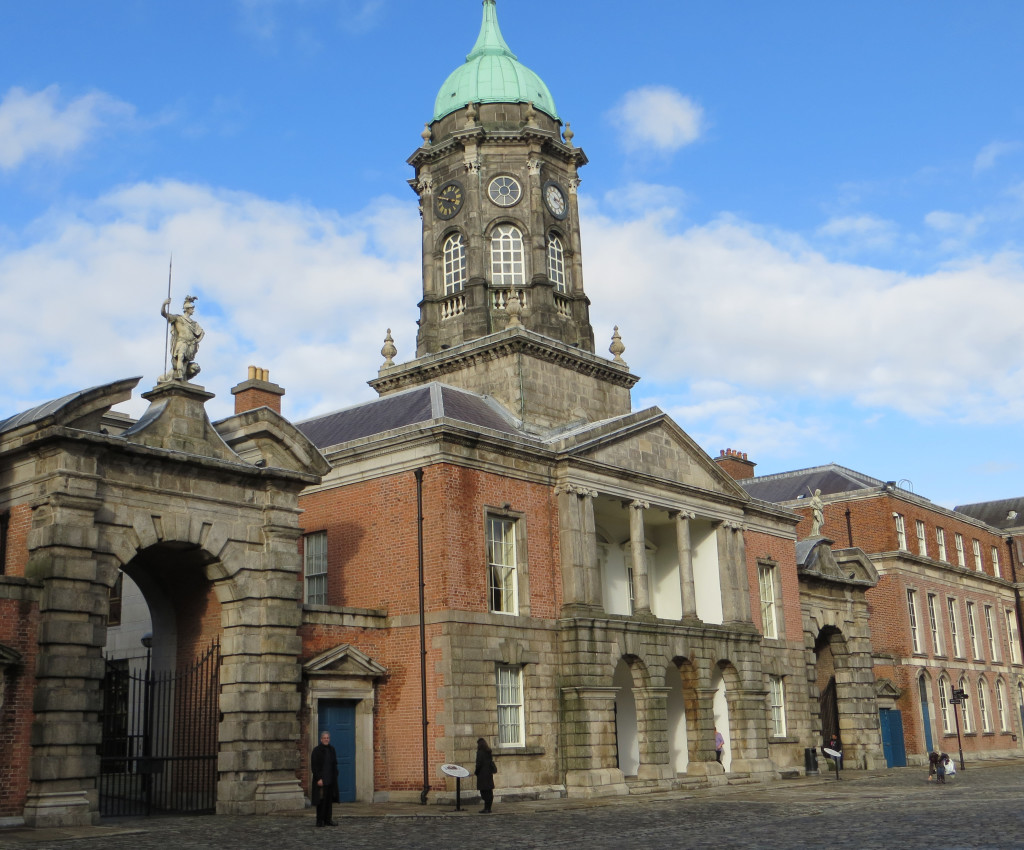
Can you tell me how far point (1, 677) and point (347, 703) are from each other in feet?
28.1

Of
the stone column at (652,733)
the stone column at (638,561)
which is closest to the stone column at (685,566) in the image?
the stone column at (638,561)

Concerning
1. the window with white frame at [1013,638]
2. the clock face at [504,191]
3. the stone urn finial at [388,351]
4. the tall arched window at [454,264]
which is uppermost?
the clock face at [504,191]

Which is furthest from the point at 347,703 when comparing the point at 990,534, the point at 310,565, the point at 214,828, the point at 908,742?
the point at 990,534

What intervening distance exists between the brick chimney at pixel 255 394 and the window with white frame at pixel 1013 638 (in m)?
39.9

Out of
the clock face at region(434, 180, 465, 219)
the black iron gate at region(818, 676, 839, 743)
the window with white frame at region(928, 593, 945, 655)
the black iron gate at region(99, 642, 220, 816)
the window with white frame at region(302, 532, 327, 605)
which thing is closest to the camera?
the black iron gate at region(99, 642, 220, 816)

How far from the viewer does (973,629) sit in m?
51.3

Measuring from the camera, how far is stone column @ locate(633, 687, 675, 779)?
2862cm

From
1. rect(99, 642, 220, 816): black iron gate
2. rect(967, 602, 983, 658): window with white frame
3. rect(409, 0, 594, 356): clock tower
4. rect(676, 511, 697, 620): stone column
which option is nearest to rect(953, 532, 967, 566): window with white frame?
rect(967, 602, 983, 658): window with white frame

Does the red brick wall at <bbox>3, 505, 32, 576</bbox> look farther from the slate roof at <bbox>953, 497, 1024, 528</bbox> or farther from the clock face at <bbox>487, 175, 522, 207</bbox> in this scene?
the slate roof at <bbox>953, 497, 1024, 528</bbox>

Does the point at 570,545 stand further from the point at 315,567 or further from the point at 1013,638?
the point at 1013,638

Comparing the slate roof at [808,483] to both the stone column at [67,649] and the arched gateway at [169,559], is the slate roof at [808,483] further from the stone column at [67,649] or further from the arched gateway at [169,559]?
the stone column at [67,649]

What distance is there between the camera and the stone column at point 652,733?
2862cm

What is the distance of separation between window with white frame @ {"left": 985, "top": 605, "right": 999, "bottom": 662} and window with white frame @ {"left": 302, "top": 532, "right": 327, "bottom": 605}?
36.5 metres

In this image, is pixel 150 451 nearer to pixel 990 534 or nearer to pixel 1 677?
pixel 1 677
